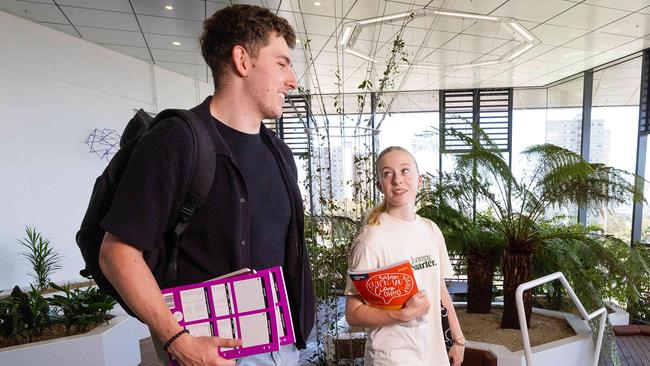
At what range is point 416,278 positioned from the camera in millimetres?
1553

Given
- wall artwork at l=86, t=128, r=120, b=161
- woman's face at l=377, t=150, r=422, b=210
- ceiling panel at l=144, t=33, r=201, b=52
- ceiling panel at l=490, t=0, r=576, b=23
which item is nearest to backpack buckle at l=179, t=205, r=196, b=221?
woman's face at l=377, t=150, r=422, b=210

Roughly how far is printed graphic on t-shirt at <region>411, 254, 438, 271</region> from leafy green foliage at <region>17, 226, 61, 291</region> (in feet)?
16.0

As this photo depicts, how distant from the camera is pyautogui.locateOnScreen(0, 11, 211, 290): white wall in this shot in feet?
15.4

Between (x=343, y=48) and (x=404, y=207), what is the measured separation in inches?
192

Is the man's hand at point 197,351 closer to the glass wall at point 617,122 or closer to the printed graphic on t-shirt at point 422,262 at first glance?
the printed graphic on t-shirt at point 422,262

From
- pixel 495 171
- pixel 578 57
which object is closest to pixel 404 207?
pixel 495 171

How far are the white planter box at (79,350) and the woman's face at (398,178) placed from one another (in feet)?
9.47

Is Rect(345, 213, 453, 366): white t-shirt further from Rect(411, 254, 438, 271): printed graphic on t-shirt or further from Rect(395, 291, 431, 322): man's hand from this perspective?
Rect(395, 291, 431, 322): man's hand

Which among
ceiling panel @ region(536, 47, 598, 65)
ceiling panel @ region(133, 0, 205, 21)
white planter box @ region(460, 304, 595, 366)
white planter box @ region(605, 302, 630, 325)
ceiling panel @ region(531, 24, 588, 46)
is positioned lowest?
white planter box @ region(605, 302, 630, 325)

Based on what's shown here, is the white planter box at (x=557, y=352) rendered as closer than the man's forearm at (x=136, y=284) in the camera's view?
No

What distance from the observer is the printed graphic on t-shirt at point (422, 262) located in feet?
5.08

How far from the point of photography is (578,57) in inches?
265

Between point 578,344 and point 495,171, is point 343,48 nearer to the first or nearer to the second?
point 495,171

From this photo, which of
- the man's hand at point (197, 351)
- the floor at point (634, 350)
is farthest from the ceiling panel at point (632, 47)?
the man's hand at point (197, 351)
